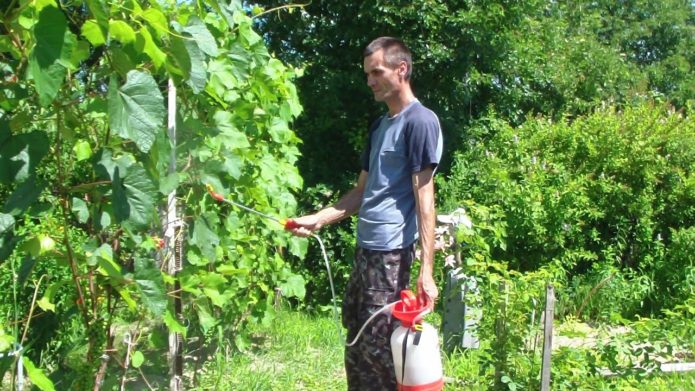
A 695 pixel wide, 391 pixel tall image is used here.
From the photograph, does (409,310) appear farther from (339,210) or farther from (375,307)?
(339,210)

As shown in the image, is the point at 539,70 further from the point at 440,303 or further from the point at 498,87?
the point at 440,303

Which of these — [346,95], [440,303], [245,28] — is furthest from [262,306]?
[346,95]

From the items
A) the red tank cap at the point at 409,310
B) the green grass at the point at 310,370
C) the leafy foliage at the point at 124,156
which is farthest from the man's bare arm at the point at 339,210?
the green grass at the point at 310,370

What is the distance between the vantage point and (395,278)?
10.5ft

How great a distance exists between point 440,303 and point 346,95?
215 cm

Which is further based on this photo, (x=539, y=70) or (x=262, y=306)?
(x=539, y=70)

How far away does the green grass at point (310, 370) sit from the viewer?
12.7ft

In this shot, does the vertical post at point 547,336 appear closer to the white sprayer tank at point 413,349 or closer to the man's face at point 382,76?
the white sprayer tank at point 413,349

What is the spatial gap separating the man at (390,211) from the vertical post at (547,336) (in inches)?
31.3

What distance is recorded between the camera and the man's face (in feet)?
10.3

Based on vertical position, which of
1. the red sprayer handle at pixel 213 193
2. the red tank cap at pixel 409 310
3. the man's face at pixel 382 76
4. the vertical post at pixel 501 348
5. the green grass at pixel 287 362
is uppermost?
the man's face at pixel 382 76

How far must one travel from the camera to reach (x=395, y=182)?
319 centimetres

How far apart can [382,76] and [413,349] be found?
1.10 metres

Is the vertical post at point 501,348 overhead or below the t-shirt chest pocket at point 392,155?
below
